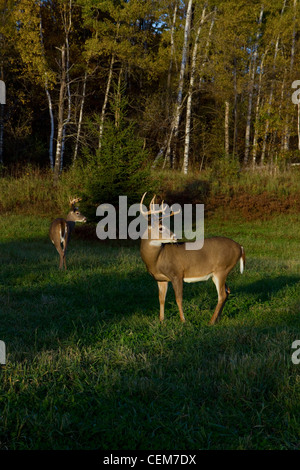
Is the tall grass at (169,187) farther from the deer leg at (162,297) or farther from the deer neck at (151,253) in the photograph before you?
the deer neck at (151,253)

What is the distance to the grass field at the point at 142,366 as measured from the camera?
343 cm

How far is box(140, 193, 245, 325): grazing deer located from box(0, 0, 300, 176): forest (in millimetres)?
18576

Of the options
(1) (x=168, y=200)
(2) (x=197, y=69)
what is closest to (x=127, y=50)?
(2) (x=197, y=69)

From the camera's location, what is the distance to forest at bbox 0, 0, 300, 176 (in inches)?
1016

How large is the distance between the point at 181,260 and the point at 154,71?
83.5ft

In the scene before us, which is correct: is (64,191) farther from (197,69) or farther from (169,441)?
(169,441)

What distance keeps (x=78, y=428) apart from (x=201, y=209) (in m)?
18.1

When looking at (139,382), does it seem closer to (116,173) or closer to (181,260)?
(181,260)

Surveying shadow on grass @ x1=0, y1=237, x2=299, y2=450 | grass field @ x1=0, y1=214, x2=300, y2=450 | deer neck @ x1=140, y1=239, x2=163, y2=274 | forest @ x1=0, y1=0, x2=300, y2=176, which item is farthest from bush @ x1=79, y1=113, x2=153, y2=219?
deer neck @ x1=140, y1=239, x2=163, y2=274

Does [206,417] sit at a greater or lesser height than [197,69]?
lesser

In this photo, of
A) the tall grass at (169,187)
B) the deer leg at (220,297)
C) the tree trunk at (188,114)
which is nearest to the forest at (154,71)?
the tree trunk at (188,114)

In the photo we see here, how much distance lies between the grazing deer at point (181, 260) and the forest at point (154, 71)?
60.9 feet

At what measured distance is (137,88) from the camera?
1341 inches

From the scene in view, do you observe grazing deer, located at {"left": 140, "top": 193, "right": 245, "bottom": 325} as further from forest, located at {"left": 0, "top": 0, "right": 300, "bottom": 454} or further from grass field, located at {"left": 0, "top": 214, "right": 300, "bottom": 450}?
grass field, located at {"left": 0, "top": 214, "right": 300, "bottom": 450}
